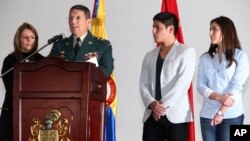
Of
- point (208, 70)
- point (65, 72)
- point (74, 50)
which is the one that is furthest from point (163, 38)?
point (65, 72)

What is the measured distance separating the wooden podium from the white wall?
7.88ft

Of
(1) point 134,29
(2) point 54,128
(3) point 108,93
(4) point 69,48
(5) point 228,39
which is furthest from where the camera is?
(1) point 134,29

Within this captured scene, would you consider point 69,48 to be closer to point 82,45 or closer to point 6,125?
point 82,45

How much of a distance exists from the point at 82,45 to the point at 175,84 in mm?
723

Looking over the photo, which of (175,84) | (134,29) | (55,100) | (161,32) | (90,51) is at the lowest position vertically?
(55,100)

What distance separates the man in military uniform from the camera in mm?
3482

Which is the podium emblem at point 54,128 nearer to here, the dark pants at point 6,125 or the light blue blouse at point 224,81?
the dark pants at point 6,125

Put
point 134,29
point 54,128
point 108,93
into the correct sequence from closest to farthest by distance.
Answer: point 54,128 → point 108,93 → point 134,29

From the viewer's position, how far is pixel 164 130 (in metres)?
3.42

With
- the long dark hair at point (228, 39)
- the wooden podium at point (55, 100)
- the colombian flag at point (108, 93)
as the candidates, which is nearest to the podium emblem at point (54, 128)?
the wooden podium at point (55, 100)

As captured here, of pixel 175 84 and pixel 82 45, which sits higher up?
pixel 82 45

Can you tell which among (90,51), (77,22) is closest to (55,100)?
(90,51)

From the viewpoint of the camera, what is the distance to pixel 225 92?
3.63 metres

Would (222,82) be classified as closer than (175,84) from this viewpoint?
No
